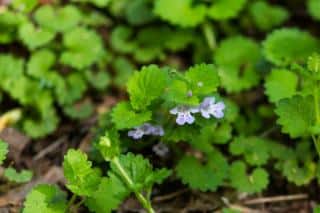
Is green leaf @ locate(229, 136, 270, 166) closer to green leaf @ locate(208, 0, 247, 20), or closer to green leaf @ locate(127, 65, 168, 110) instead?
green leaf @ locate(127, 65, 168, 110)

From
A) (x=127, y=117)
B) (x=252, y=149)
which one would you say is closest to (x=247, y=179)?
(x=252, y=149)

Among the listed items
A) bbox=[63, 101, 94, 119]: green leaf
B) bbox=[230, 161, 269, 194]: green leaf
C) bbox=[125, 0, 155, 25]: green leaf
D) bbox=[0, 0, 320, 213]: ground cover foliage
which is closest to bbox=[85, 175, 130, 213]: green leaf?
bbox=[0, 0, 320, 213]: ground cover foliage

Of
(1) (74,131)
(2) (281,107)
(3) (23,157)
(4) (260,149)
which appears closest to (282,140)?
(4) (260,149)

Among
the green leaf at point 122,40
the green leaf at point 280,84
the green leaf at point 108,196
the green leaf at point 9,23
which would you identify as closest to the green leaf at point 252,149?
the green leaf at point 280,84

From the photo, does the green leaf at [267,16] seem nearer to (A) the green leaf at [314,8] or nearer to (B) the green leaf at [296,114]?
(A) the green leaf at [314,8]

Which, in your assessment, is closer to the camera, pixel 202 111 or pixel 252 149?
pixel 202 111

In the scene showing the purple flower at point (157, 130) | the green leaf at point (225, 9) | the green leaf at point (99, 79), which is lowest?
the purple flower at point (157, 130)

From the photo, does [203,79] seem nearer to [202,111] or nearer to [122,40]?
[202,111]
